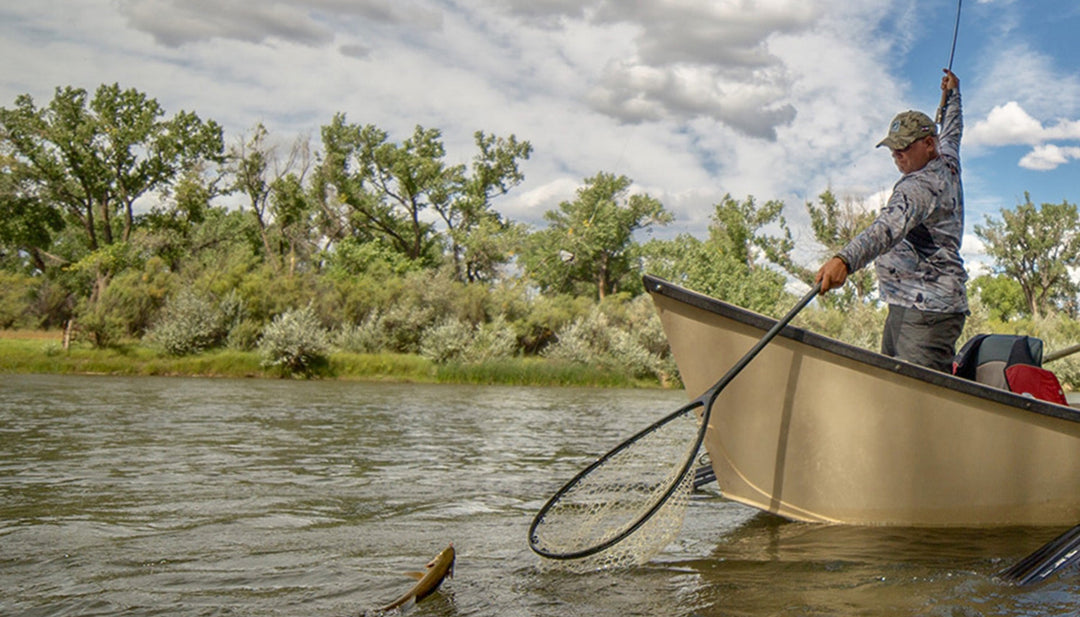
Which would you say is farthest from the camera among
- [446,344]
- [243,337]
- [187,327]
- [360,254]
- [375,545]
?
[360,254]

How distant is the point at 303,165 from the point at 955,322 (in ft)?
136

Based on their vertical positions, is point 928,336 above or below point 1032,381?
above

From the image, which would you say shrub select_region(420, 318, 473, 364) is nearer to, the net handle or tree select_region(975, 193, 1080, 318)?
the net handle

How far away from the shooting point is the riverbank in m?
24.0

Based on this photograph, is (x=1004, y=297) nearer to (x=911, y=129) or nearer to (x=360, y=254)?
(x=360, y=254)

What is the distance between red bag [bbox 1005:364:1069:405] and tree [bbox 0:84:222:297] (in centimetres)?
3850

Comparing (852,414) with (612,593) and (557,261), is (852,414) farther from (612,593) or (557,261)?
(557,261)

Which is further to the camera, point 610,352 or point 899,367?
point 610,352

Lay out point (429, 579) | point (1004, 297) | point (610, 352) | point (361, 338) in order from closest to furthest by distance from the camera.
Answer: point (429, 579), point (361, 338), point (610, 352), point (1004, 297)

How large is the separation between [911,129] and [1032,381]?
1.54m

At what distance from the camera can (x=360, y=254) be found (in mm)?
45312

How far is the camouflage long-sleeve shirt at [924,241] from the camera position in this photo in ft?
14.9

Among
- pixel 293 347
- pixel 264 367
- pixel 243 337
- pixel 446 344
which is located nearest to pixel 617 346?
pixel 446 344

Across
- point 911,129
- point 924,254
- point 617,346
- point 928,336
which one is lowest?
point 617,346
